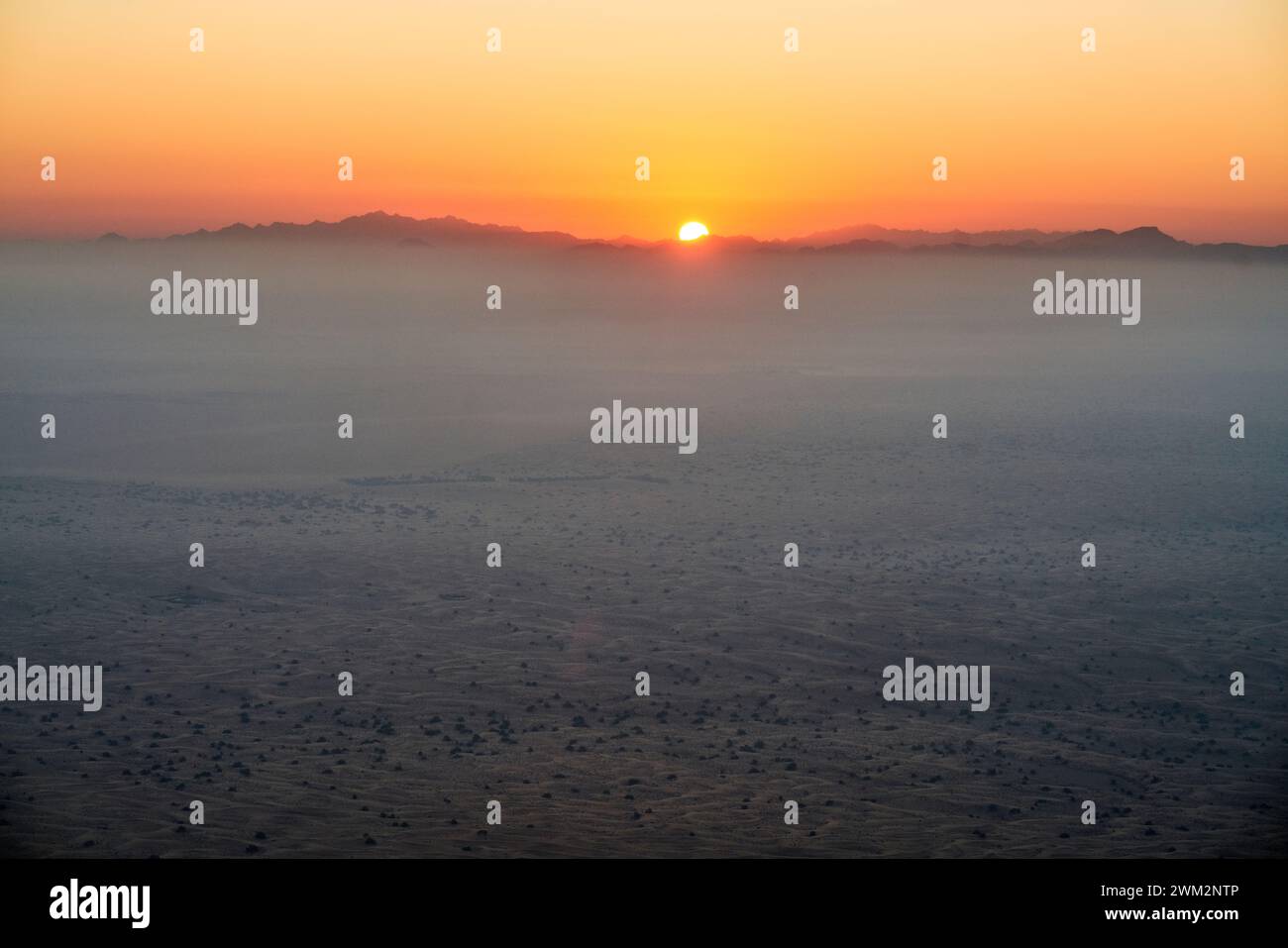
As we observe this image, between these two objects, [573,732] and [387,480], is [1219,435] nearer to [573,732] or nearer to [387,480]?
[387,480]

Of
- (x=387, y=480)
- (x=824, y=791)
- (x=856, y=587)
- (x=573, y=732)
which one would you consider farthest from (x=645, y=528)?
(x=824, y=791)

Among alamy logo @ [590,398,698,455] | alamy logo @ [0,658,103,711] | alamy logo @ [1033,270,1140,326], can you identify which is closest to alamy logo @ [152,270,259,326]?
alamy logo @ [590,398,698,455]

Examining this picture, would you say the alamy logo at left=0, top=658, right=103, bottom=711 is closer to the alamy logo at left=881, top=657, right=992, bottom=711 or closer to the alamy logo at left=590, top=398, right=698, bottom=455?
the alamy logo at left=881, top=657, right=992, bottom=711

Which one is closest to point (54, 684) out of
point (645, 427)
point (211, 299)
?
point (645, 427)

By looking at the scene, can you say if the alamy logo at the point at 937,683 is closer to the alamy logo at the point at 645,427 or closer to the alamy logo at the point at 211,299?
the alamy logo at the point at 645,427

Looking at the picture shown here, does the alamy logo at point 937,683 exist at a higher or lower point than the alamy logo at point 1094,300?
lower

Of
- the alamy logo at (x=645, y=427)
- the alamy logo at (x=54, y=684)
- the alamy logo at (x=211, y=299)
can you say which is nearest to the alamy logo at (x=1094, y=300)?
the alamy logo at (x=645, y=427)
